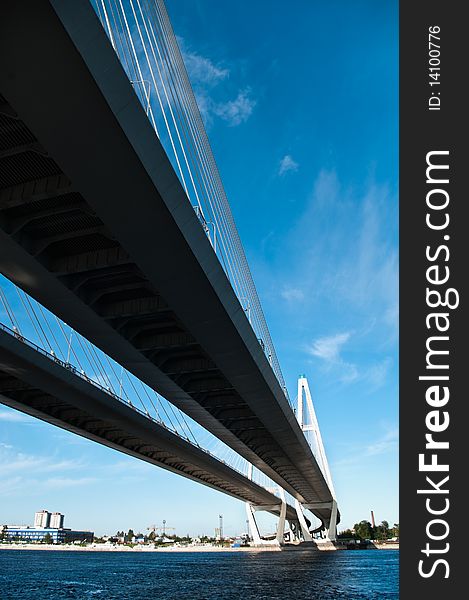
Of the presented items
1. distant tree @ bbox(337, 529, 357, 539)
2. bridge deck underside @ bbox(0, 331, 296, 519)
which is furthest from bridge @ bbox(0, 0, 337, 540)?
distant tree @ bbox(337, 529, 357, 539)

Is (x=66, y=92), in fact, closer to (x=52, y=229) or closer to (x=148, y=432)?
(x=52, y=229)

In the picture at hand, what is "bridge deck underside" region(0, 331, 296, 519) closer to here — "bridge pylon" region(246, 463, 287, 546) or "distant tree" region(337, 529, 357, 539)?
"bridge pylon" region(246, 463, 287, 546)

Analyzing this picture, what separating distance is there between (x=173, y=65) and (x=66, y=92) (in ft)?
23.6

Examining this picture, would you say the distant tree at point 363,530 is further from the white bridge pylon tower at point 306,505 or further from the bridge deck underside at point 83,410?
the bridge deck underside at point 83,410

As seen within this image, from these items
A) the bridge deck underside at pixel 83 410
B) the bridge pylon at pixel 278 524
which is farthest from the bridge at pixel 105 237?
the bridge pylon at pixel 278 524

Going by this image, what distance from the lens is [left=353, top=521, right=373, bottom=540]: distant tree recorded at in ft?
529

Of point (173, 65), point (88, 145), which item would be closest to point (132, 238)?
point (88, 145)

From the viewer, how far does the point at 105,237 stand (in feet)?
56.7

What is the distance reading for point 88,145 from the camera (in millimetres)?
11539

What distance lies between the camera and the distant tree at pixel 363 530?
6344 inches

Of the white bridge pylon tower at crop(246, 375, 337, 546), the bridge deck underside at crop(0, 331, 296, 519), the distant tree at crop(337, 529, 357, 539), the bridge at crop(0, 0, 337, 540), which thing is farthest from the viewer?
the distant tree at crop(337, 529, 357, 539)

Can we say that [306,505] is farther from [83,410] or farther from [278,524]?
[83,410]

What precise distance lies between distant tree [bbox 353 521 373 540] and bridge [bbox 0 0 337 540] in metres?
140

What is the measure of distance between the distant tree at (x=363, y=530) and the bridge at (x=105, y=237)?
140022mm
